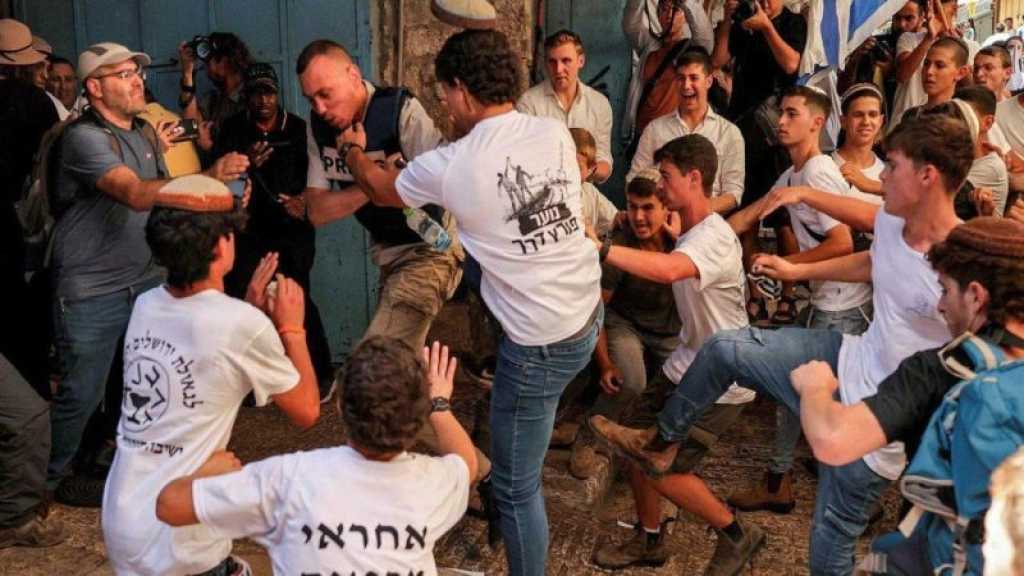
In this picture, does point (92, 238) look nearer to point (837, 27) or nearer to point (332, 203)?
point (332, 203)

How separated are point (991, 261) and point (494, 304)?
5.15 ft

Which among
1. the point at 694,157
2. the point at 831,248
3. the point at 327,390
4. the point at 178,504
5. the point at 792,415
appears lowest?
the point at 327,390

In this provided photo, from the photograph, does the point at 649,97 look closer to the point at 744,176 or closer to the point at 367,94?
the point at 744,176

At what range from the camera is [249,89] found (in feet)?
19.5

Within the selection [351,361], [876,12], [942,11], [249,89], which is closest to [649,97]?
[876,12]

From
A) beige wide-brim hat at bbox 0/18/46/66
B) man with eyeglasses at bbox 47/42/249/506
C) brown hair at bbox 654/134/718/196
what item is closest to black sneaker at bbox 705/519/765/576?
brown hair at bbox 654/134/718/196

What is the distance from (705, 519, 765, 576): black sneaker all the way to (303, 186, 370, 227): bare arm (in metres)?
2.03

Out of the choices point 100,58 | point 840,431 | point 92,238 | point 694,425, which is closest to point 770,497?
point 694,425

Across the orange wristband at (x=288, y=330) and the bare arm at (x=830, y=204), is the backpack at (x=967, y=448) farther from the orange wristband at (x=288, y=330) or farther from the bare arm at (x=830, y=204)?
the orange wristband at (x=288, y=330)

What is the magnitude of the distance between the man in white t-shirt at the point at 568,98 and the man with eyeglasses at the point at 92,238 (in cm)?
229

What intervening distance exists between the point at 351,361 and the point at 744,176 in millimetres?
4176

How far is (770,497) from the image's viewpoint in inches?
193

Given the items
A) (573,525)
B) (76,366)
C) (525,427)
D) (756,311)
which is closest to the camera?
(525,427)

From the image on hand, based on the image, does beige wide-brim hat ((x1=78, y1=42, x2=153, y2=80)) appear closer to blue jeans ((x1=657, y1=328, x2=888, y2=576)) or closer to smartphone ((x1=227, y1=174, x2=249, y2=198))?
smartphone ((x1=227, y1=174, x2=249, y2=198))
